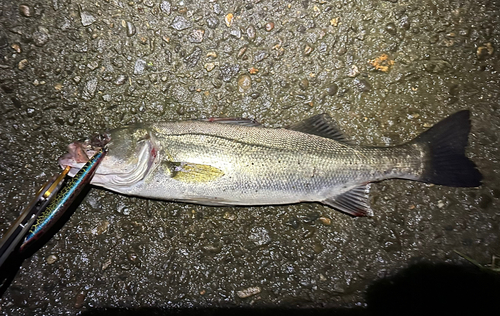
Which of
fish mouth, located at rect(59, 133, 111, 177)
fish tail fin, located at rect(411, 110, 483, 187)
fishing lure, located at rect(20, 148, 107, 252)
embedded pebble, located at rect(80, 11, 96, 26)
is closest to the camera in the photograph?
fishing lure, located at rect(20, 148, 107, 252)

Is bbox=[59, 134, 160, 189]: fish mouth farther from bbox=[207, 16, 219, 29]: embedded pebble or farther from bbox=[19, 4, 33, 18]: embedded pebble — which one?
bbox=[19, 4, 33, 18]: embedded pebble

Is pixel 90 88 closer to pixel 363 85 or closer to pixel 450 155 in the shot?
pixel 363 85

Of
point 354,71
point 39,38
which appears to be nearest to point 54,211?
point 39,38

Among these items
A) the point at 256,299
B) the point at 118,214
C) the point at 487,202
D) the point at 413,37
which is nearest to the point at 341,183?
the point at 256,299

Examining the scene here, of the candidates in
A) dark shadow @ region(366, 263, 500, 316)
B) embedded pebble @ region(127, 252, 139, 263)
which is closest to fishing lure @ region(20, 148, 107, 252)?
embedded pebble @ region(127, 252, 139, 263)

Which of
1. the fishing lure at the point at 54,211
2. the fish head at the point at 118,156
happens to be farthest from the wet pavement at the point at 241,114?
the fishing lure at the point at 54,211

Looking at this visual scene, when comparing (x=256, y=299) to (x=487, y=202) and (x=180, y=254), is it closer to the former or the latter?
(x=180, y=254)
